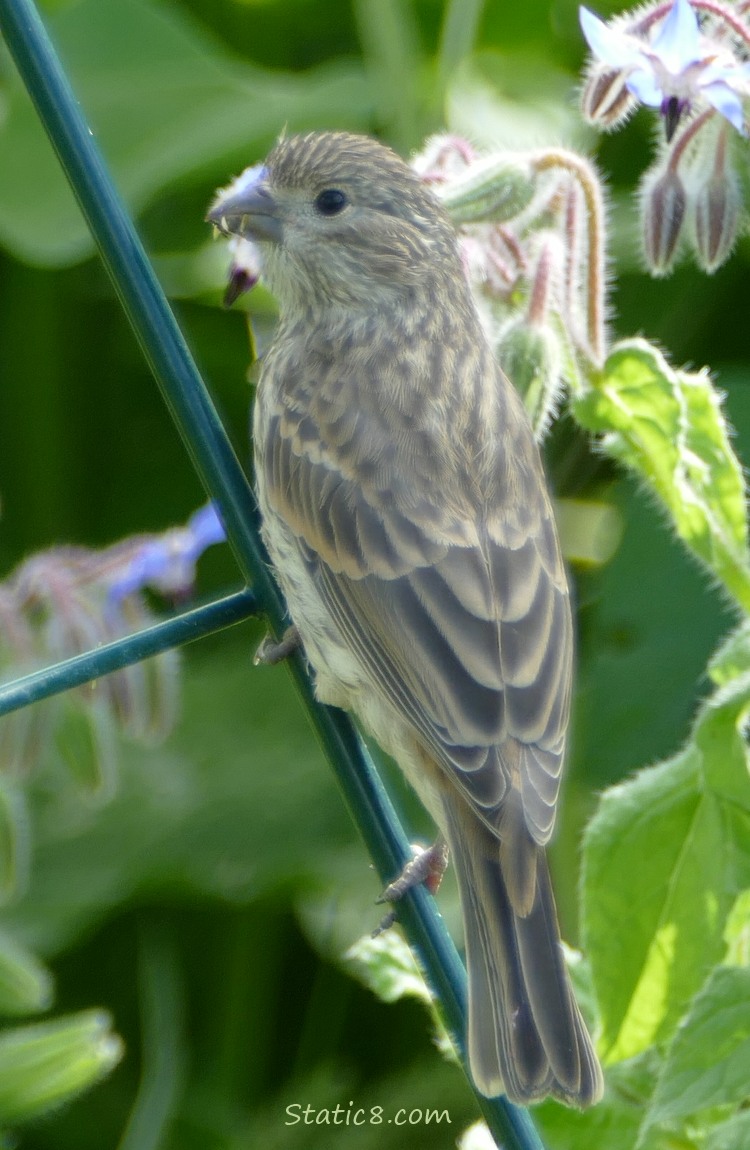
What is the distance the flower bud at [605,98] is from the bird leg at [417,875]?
3.74 feet

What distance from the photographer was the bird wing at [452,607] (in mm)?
2443

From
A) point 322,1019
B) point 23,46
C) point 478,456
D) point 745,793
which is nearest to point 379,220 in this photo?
point 478,456

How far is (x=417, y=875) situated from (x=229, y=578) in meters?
1.87

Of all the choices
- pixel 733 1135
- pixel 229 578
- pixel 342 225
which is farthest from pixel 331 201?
pixel 733 1135

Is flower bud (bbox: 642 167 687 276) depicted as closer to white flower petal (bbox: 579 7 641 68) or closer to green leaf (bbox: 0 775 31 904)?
white flower petal (bbox: 579 7 641 68)

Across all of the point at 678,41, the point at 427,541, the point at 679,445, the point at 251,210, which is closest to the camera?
the point at 678,41

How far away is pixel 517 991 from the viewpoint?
2.28 meters

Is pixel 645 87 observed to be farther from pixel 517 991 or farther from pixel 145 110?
pixel 145 110

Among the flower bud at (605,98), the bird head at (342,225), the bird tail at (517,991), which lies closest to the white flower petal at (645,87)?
the flower bud at (605,98)

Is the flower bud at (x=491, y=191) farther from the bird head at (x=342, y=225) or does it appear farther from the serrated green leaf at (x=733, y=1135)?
the serrated green leaf at (x=733, y=1135)

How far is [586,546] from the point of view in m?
3.88

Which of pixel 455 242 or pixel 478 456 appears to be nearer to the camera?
pixel 478 456

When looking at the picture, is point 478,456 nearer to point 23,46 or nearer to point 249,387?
point 23,46

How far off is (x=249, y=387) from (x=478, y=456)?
1.46 meters
